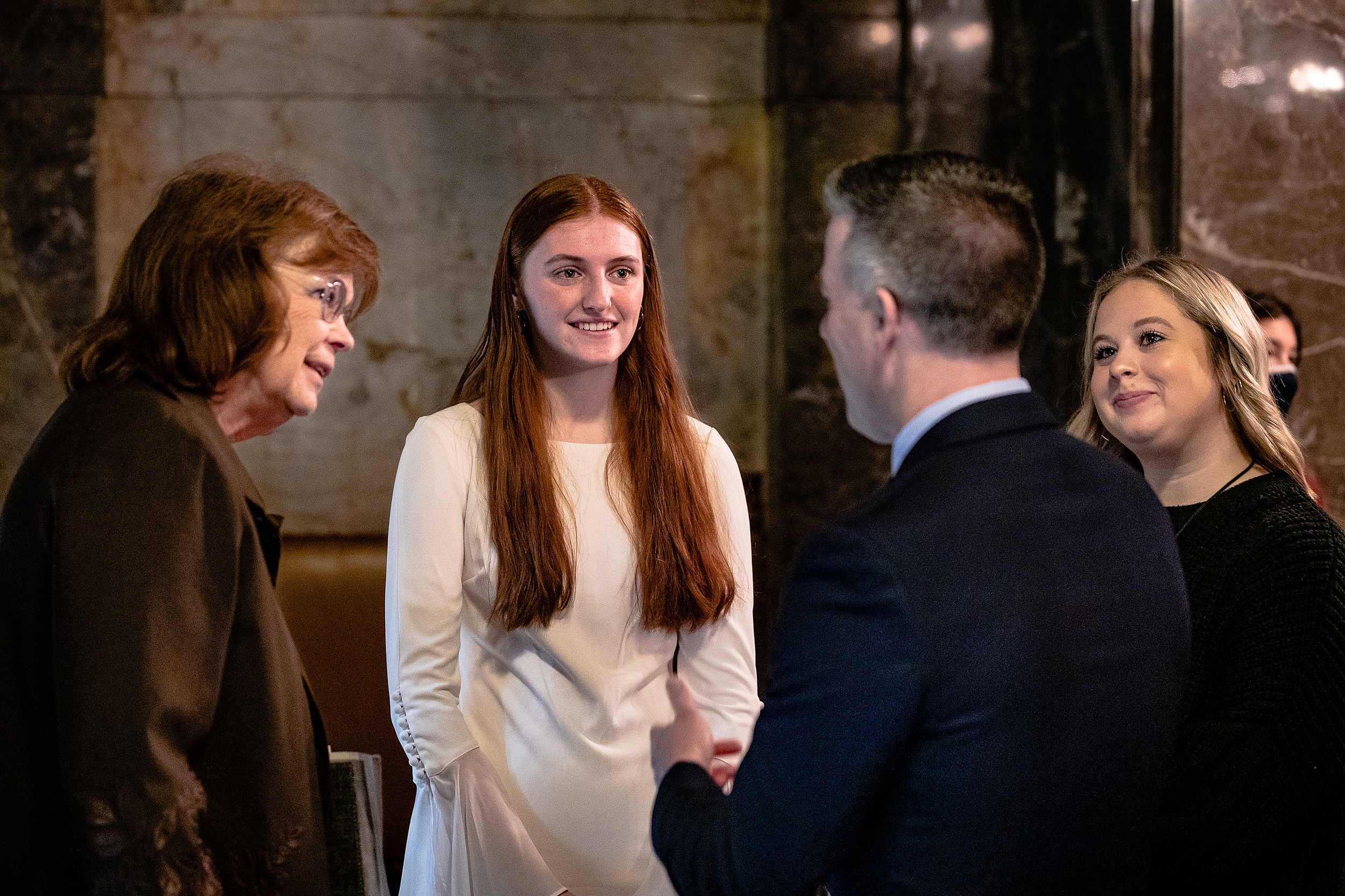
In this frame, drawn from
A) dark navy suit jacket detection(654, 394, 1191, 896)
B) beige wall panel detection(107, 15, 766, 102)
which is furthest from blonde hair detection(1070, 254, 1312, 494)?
beige wall panel detection(107, 15, 766, 102)

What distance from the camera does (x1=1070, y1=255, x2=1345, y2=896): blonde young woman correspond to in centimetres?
171

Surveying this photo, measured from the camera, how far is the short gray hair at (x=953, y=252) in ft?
4.26

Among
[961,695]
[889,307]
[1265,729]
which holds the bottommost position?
[1265,729]

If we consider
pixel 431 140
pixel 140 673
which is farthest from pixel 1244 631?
pixel 431 140

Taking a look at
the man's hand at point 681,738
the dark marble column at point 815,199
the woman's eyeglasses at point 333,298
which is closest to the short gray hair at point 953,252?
the man's hand at point 681,738

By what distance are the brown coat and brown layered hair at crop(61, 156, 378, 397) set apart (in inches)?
2.0

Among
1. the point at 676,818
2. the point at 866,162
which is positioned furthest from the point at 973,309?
the point at 676,818

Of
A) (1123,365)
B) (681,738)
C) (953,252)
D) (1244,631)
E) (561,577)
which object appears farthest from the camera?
(1123,365)

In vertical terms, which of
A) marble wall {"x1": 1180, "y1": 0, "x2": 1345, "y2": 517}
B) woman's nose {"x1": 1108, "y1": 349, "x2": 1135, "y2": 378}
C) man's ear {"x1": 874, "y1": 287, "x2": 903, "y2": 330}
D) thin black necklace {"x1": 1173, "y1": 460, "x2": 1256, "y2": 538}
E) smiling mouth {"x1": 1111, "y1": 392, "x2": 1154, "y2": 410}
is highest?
marble wall {"x1": 1180, "y1": 0, "x2": 1345, "y2": 517}

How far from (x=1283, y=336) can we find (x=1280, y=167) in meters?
0.51

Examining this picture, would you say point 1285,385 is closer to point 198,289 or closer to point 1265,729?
point 1265,729

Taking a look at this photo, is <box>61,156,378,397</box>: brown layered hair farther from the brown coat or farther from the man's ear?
the man's ear

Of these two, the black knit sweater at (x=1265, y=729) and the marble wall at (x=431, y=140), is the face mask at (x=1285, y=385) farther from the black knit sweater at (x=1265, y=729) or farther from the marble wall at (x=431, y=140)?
the marble wall at (x=431, y=140)

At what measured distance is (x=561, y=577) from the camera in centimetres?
197
